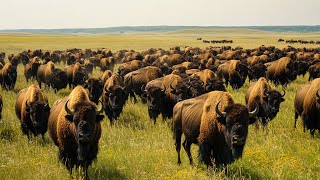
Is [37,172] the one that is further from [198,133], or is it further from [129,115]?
[129,115]

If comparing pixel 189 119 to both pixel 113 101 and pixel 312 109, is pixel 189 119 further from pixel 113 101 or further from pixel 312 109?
pixel 113 101

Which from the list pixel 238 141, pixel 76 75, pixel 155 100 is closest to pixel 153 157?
pixel 238 141

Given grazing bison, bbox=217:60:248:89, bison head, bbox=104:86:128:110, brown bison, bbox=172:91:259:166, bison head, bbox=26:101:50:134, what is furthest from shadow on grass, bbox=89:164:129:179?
grazing bison, bbox=217:60:248:89

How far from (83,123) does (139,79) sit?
10439mm

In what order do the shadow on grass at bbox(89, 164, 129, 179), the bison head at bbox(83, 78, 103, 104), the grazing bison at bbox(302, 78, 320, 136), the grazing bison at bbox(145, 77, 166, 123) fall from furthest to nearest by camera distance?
the bison head at bbox(83, 78, 103, 104) < the grazing bison at bbox(145, 77, 166, 123) < the grazing bison at bbox(302, 78, 320, 136) < the shadow on grass at bbox(89, 164, 129, 179)

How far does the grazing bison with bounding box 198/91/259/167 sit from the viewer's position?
5.74 meters

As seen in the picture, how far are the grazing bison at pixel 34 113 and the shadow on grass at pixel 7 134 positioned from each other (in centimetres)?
46

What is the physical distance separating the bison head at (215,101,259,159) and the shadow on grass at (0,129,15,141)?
6.64 meters

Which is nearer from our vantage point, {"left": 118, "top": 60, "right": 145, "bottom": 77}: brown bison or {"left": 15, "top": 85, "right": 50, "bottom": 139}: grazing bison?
{"left": 15, "top": 85, "right": 50, "bottom": 139}: grazing bison

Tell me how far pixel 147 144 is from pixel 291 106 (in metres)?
7.36

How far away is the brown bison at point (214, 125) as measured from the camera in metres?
5.76

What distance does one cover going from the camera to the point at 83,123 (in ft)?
19.2

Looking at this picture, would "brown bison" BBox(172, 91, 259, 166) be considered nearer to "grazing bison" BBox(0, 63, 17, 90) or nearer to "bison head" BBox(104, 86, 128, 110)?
"bison head" BBox(104, 86, 128, 110)

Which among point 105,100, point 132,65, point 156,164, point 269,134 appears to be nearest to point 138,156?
point 156,164
